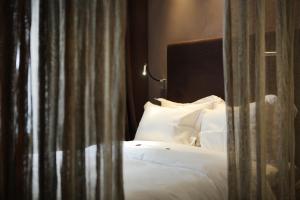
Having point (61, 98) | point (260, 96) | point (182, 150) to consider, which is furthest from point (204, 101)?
point (61, 98)

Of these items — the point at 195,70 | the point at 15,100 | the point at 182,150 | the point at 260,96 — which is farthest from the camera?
the point at 195,70

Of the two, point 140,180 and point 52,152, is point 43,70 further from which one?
point 140,180

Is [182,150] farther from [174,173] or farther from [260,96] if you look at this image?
[260,96]

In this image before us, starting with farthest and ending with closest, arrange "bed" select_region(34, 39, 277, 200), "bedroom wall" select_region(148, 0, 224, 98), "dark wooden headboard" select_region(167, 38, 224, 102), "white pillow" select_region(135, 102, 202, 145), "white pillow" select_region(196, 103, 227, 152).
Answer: "bedroom wall" select_region(148, 0, 224, 98) → "dark wooden headboard" select_region(167, 38, 224, 102) → "white pillow" select_region(135, 102, 202, 145) → "white pillow" select_region(196, 103, 227, 152) → "bed" select_region(34, 39, 277, 200)

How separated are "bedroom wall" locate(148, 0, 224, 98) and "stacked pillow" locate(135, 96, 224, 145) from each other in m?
0.74

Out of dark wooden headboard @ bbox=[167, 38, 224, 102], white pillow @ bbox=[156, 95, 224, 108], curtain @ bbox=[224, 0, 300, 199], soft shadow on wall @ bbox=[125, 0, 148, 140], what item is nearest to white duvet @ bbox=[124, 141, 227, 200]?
curtain @ bbox=[224, 0, 300, 199]

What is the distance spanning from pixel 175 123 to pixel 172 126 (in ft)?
0.12

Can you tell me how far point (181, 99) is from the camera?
3404 millimetres

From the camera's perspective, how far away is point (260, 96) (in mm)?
1775

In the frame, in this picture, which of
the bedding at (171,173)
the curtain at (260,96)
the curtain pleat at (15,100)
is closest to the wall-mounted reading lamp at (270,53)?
the curtain at (260,96)

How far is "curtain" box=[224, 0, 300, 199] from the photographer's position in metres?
1.67

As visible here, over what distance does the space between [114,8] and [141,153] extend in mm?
1328

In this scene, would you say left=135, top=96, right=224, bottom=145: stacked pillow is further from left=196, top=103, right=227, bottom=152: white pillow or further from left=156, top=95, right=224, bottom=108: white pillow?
left=196, top=103, right=227, bottom=152: white pillow

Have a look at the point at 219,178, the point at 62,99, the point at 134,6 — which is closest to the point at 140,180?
the point at 219,178
